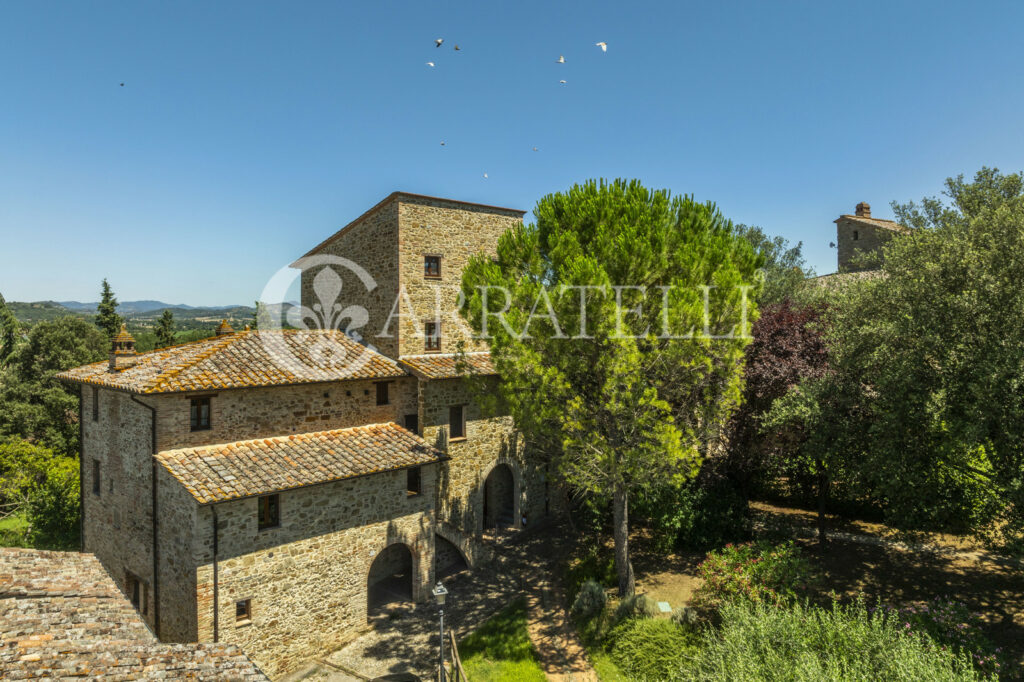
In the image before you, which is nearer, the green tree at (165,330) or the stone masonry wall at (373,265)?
the stone masonry wall at (373,265)

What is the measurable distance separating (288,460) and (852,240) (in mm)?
40248

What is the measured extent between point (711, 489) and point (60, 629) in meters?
16.9

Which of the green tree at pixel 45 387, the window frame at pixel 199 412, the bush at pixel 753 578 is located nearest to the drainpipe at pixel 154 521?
the window frame at pixel 199 412

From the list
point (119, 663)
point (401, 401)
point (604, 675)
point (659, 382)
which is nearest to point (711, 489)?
point (659, 382)

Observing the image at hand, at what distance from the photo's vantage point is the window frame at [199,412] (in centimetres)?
1296

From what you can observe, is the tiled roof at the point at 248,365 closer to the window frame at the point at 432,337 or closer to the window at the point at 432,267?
the window frame at the point at 432,337

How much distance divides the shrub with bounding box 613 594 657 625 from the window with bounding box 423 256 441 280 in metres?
12.2

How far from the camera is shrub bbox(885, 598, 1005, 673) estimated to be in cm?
982

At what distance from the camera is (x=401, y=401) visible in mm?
17312

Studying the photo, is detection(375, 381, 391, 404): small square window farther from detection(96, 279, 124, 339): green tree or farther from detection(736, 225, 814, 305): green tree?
detection(96, 279, 124, 339): green tree

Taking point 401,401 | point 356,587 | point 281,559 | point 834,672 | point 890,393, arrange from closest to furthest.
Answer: point 834,672 < point 890,393 < point 281,559 < point 356,587 < point 401,401

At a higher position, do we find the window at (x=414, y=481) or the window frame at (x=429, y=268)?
the window frame at (x=429, y=268)

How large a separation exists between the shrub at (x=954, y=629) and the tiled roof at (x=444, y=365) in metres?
12.1

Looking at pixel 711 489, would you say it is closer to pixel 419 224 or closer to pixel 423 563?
pixel 423 563
